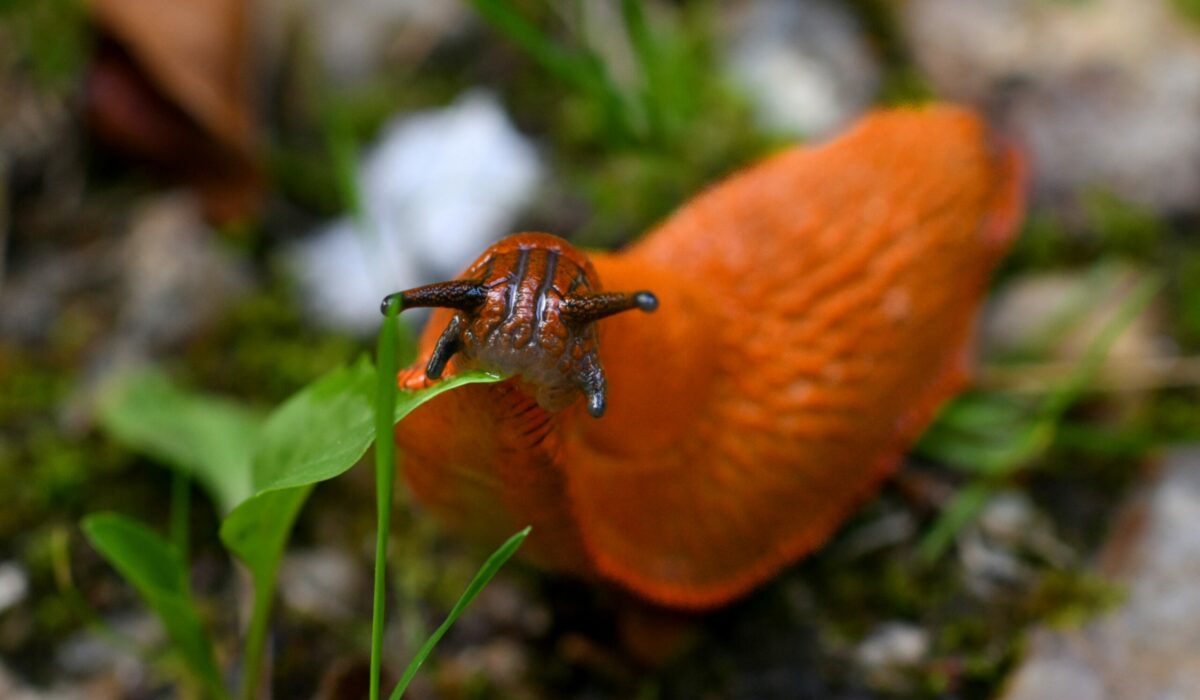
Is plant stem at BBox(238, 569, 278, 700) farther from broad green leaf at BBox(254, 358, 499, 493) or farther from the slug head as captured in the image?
the slug head

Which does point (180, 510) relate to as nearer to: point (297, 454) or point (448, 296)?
point (297, 454)

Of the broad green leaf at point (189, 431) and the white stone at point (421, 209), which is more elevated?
the white stone at point (421, 209)

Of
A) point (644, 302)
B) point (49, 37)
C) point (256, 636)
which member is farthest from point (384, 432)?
point (49, 37)

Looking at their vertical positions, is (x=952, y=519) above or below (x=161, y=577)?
above

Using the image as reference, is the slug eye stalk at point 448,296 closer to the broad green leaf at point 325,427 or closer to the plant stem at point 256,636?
the broad green leaf at point 325,427

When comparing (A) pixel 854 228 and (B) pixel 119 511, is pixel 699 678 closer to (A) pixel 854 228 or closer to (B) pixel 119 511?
(A) pixel 854 228

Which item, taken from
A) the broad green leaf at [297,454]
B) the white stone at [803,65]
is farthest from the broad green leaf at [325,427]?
the white stone at [803,65]

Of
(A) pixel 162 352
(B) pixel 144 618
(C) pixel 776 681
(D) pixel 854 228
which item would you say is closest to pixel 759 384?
(D) pixel 854 228

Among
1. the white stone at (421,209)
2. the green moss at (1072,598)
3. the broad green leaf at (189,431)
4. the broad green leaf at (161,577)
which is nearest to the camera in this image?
the broad green leaf at (161,577)
